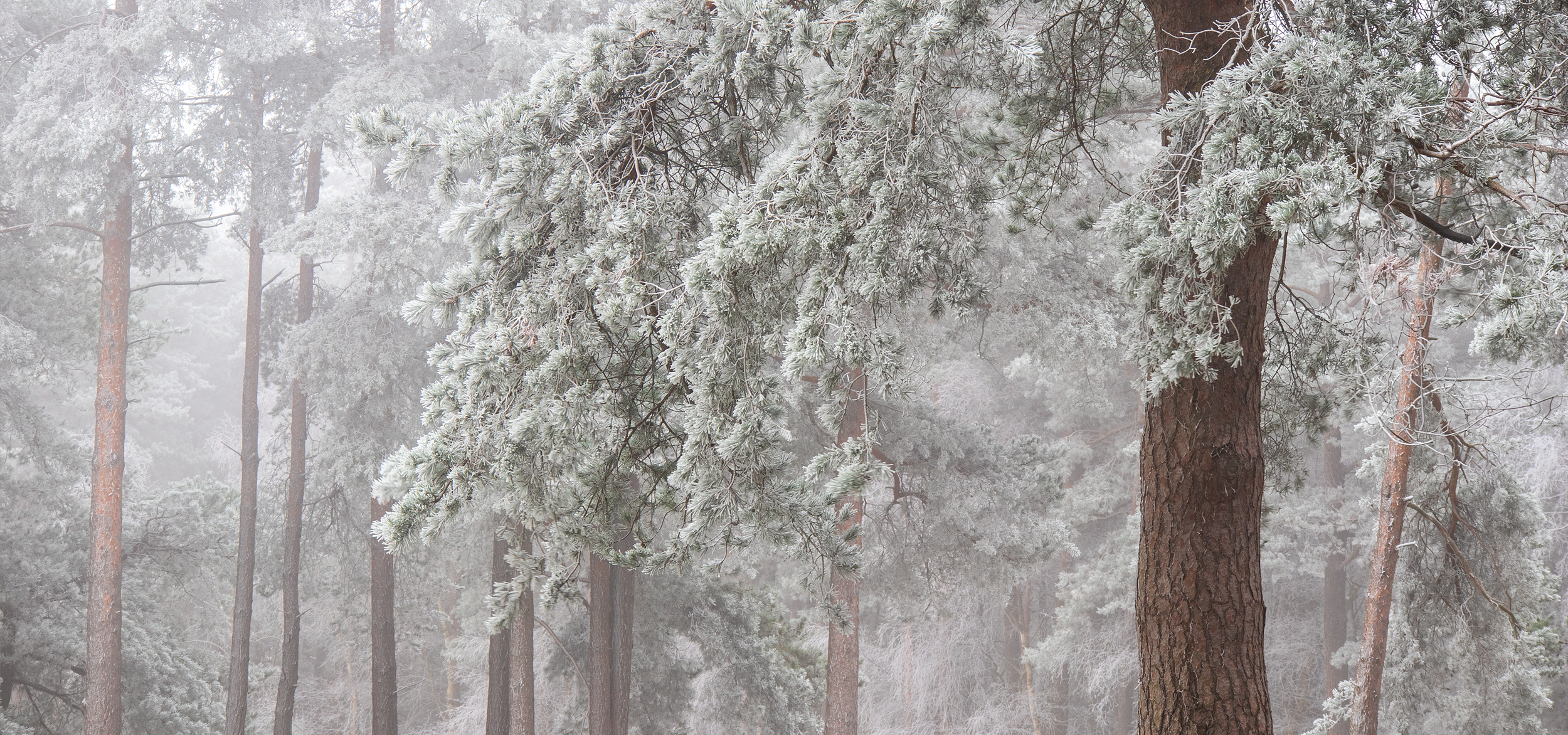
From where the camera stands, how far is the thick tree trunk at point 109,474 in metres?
10.1

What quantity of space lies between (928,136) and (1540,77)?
74.0 inches

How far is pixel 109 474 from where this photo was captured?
34.4 feet

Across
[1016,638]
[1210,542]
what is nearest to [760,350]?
[1210,542]

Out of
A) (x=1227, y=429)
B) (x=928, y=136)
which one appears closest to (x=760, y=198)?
(x=928, y=136)

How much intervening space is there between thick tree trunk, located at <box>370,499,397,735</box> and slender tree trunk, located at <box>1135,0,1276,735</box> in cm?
992

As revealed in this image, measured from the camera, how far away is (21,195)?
35.2 ft

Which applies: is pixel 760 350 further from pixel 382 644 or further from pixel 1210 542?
pixel 382 644

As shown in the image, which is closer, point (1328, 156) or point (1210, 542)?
point (1328, 156)

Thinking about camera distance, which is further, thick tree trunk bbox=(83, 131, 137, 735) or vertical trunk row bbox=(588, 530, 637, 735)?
thick tree trunk bbox=(83, 131, 137, 735)

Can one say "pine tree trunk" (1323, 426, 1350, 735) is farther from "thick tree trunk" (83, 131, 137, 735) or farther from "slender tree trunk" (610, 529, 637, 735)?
"thick tree trunk" (83, 131, 137, 735)

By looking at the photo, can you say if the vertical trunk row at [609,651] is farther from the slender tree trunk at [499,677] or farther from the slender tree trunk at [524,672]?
the slender tree trunk at [499,677]

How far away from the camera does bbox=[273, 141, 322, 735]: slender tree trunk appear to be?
1211 cm

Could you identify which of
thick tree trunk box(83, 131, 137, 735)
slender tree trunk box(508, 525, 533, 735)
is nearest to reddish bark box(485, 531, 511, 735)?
slender tree trunk box(508, 525, 533, 735)

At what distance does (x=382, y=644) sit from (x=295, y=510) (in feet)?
7.26
